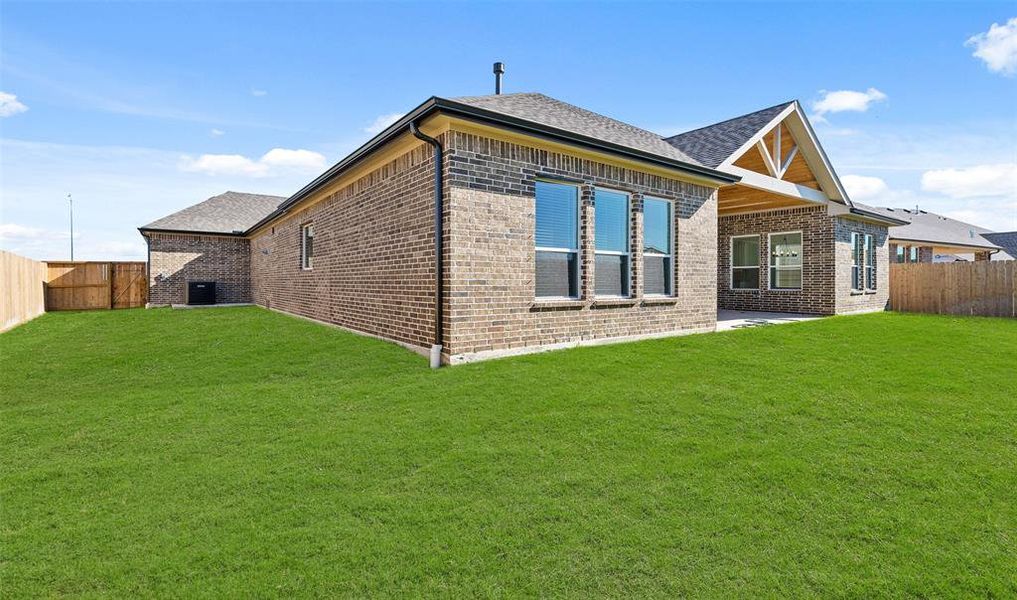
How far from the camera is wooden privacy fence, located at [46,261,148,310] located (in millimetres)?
18984

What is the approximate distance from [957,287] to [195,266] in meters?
29.8

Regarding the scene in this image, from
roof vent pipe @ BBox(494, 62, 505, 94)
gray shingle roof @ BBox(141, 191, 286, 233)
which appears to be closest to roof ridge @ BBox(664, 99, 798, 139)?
roof vent pipe @ BBox(494, 62, 505, 94)

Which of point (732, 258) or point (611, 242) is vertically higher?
point (732, 258)

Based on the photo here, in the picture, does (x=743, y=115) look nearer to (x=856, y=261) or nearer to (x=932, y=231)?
(x=856, y=261)

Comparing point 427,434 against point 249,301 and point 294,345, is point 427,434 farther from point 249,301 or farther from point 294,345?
point 249,301

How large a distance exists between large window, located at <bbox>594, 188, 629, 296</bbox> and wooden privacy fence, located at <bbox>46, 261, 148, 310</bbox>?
858 inches

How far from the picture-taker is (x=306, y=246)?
13531 mm

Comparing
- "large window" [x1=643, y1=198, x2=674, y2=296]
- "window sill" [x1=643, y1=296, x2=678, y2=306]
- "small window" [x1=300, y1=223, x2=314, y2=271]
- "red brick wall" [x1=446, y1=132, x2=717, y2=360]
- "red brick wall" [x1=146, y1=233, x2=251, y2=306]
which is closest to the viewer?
"red brick wall" [x1=446, y1=132, x2=717, y2=360]

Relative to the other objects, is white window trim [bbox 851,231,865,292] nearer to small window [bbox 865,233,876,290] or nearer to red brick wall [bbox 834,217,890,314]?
red brick wall [bbox 834,217,890,314]

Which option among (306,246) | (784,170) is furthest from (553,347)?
(784,170)

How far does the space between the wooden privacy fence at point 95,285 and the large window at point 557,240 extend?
21.2 metres

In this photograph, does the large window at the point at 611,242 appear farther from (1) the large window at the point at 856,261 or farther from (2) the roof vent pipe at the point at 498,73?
(1) the large window at the point at 856,261

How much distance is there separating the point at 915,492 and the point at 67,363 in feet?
35.3

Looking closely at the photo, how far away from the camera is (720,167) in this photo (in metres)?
10.4
